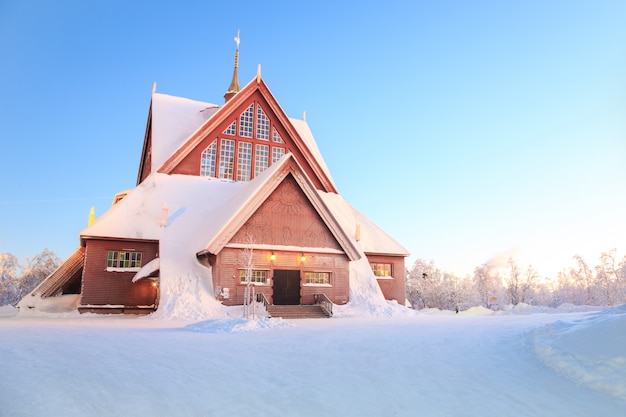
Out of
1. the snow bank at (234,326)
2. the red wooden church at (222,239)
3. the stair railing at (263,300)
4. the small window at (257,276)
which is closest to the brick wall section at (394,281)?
the red wooden church at (222,239)

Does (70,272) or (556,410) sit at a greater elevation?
(70,272)

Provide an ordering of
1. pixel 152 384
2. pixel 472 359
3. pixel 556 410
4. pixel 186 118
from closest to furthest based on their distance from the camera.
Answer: pixel 556 410
pixel 152 384
pixel 472 359
pixel 186 118

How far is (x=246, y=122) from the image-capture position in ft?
98.3

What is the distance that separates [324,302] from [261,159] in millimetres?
11821

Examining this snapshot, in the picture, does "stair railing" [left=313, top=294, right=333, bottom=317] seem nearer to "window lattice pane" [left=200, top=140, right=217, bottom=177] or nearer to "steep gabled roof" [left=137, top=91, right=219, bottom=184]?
"window lattice pane" [left=200, top=140, right=217, bottom=177]

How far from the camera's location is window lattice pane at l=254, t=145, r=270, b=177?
97.6 ft

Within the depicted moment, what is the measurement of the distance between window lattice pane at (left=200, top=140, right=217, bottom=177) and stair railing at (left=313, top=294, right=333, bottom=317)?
11137mm

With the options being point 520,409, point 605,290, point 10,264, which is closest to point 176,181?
point 520,409

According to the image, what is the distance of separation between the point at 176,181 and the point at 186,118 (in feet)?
25.0

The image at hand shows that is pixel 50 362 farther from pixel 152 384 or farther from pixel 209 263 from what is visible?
pixel 209 263

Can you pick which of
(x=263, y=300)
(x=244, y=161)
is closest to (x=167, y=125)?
(x=244, y=161)

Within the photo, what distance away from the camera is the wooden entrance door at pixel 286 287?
22641 millimetres

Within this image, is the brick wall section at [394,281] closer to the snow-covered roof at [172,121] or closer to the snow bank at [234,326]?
the snow bank at [234,326]

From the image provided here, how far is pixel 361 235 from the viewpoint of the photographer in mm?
29375
